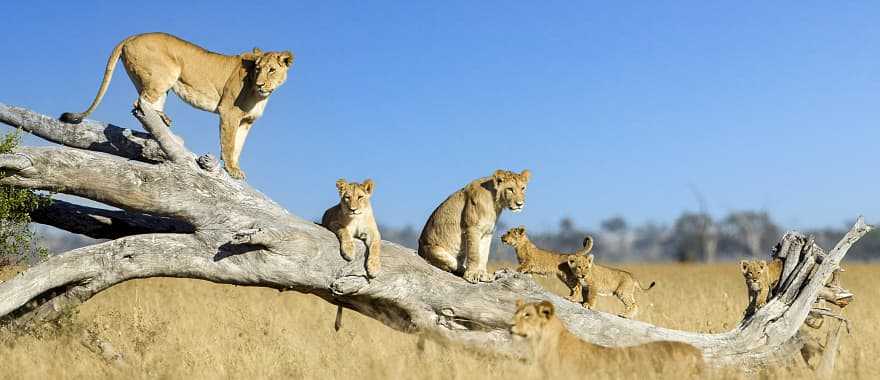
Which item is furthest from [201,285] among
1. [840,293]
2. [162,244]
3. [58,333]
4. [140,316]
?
[840,293]

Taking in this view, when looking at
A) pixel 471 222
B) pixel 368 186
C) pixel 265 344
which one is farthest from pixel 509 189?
pixel 265 344

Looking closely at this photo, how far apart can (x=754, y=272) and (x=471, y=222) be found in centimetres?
435

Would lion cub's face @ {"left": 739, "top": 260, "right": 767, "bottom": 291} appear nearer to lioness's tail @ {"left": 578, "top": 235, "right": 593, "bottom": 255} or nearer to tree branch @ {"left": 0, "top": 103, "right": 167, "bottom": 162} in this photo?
lioness's tail @ {"left": 578, "top": 235, "right": 593, "bottom": 255}

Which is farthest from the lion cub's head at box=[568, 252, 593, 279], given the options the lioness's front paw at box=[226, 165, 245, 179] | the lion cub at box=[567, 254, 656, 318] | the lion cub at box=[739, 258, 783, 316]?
the lioness's front paw at box=[226, 165, 245, 179]

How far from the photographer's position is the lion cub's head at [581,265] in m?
11.9

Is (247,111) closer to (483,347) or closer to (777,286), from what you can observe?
(483,347)

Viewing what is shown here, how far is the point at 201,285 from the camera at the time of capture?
1582cm

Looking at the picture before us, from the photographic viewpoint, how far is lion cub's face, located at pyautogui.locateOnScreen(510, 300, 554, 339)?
7230 millimetres

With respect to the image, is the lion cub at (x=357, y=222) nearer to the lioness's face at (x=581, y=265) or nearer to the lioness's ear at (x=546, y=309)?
the lioness's ear at (x=546, y=309)

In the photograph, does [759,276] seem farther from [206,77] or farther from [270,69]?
[206,77]

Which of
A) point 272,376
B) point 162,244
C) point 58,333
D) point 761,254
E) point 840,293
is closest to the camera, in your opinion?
point 272,376

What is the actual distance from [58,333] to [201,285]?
21.3 ft

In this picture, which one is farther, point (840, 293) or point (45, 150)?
point (840, 293)

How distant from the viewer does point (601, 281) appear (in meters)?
12.2
